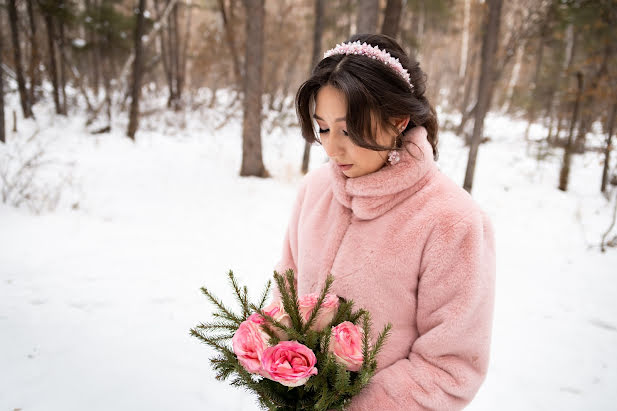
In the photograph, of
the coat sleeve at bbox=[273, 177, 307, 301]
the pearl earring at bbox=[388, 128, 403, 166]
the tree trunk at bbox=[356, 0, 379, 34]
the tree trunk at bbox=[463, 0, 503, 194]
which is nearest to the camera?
the pearl earring at bbox=[388, 128, 403, 166]

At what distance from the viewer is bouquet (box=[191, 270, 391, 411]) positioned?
829mm

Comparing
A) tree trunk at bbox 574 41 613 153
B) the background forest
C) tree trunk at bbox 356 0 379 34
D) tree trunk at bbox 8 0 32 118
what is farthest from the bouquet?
tree trunk at bbox 8 0 32 118

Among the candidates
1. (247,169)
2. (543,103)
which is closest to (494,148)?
(543,103)

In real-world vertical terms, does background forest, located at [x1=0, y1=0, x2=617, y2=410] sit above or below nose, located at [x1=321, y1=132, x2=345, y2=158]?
below

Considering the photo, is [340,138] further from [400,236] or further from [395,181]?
[400,236]

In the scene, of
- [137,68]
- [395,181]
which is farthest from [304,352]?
[137,68]

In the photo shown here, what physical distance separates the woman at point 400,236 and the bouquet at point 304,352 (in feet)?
0.64

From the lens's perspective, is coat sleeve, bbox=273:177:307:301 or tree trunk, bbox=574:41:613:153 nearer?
coat sleeve, bbox=273:177:307:301


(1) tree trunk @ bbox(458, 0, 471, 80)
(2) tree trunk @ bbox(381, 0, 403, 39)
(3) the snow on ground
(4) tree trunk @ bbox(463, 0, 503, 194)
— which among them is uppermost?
(1) tree trunk @ bbox(458, 0, 471, 80)

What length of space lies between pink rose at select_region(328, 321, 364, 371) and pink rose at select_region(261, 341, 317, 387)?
6 centimetres

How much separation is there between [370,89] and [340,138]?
169 mm

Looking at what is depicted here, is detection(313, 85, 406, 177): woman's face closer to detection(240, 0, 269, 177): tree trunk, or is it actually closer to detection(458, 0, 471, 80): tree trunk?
detection(240, 0, 269, 177): tree trunk

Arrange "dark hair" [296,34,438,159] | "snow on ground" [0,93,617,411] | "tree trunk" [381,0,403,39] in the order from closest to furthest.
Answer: "dark hair" [296,34,438,159], "snow on ground" [0,93,617,411], "tree trunk" [381,0,403,39]

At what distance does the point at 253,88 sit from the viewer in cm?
715
